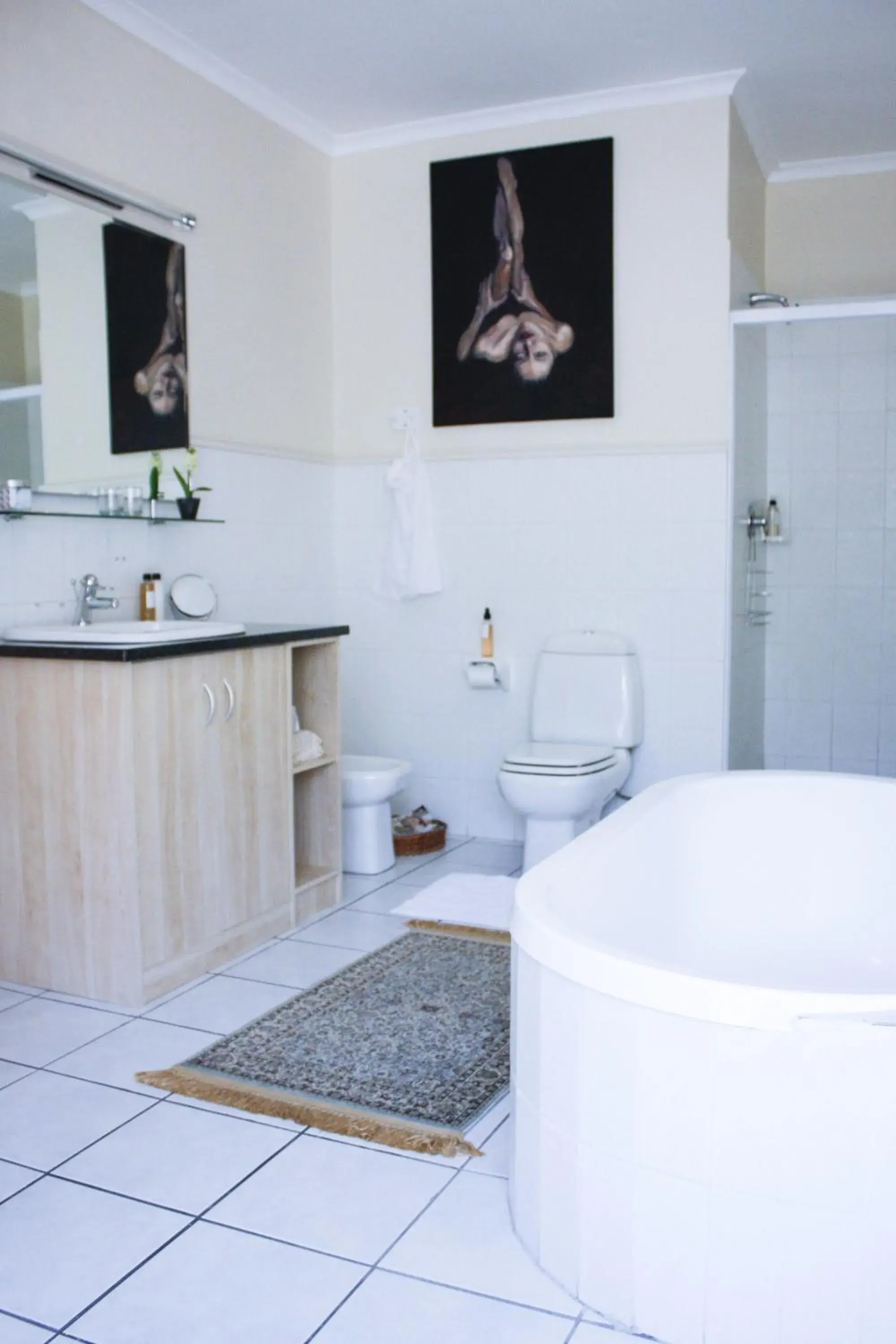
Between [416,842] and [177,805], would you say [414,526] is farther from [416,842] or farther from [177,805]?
[177,805]

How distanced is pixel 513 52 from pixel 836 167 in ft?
5.48

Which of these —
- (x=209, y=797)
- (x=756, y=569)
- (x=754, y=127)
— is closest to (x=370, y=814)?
(x=209, y=797)

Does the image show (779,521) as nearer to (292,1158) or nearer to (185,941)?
(185,941)

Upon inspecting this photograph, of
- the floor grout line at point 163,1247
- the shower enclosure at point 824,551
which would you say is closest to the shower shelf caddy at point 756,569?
the shower enclosure at point 824,551

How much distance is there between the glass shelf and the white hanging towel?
83cm

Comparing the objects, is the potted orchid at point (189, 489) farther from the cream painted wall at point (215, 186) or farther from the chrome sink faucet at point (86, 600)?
the chrome sink faucet at point (86, 600)

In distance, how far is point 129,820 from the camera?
2713mm

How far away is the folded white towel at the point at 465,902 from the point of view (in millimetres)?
3445

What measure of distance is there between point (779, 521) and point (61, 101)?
3.18m

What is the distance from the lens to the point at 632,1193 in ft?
5.26

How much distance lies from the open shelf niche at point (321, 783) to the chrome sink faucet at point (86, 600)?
633mm

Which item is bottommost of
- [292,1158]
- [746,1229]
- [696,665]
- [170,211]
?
[292,1158]

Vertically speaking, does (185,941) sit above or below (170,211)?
below

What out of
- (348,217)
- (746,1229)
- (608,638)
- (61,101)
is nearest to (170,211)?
(61,101)
